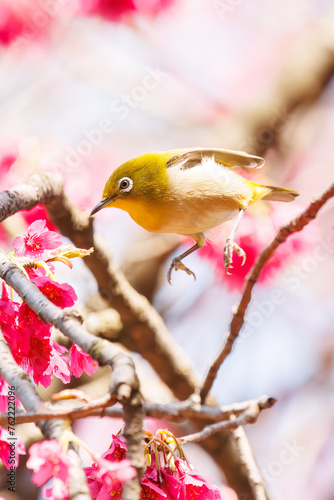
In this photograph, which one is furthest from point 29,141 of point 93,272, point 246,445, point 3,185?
point 246,445

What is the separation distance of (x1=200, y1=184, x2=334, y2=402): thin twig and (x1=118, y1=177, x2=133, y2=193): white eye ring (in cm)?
23

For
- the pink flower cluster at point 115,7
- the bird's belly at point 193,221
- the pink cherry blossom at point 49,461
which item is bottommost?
the pink cherry blossom at point 49,461

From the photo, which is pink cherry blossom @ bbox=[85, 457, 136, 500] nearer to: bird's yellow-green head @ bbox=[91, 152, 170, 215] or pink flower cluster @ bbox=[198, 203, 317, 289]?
bird's yellow-green head @ bbox=[91, 152, 170, 215]

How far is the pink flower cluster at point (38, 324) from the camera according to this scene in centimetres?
53

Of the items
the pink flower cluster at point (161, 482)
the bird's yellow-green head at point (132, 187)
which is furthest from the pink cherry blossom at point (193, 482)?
the bird's yellow-green head at point (132, 187)

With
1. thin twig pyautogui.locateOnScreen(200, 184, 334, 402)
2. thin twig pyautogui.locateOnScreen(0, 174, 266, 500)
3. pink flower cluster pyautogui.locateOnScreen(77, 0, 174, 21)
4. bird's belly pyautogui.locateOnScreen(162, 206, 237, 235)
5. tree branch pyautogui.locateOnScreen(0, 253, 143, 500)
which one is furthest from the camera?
pink flower cluster pyautogui.locateOnScreen(77, 0, 174, 21)

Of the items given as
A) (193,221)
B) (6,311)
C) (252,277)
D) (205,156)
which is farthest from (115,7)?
(6,311)

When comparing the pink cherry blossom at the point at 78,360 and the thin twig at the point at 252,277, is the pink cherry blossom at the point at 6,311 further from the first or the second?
the thin twig at the point at 252,277

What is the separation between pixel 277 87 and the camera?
1.33m

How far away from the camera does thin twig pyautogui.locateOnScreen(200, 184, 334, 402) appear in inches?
24.5

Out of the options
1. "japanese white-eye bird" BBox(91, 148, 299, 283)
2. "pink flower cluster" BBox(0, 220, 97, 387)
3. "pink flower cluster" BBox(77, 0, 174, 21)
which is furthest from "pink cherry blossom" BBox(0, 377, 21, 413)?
"pink flower cluster" BBox(77, 0, 174, 21)

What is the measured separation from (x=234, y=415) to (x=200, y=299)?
122 cm

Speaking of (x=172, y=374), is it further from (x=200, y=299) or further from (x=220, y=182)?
(x=200, y=299)

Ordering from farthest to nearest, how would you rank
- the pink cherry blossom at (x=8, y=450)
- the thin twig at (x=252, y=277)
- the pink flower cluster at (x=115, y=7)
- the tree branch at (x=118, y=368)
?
the pink flower cluster at (x=115, y=7) < the thin twig at (x=252, y=277) < the pink cherry blossom at (x=8, y=450) < the tree branch at (x=118, y=368)
